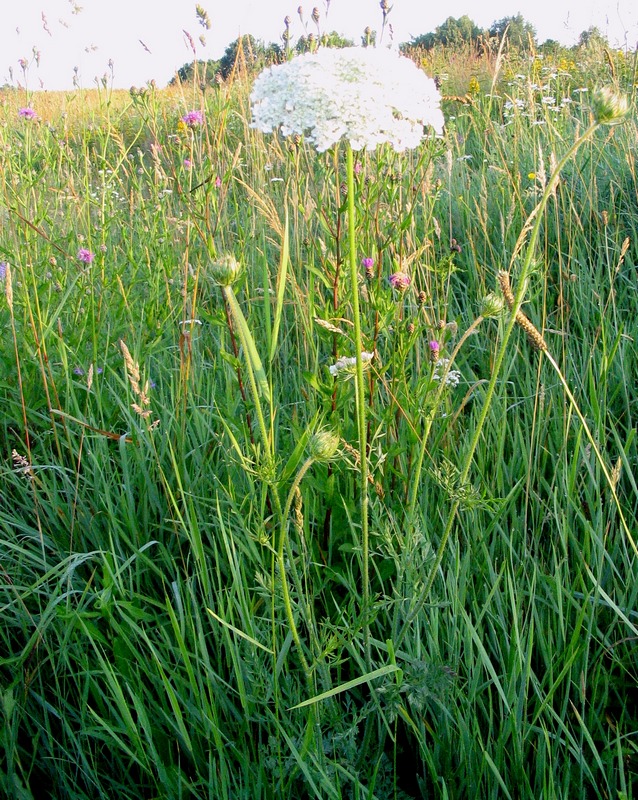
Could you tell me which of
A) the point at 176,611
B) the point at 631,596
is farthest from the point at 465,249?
the point at 176,611

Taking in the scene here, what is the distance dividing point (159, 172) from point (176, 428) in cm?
103

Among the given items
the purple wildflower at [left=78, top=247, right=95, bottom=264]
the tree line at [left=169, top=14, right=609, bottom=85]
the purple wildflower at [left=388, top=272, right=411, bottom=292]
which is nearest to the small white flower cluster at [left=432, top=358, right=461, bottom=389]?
the purple wildflower at [left=388, top=272, right=411, bottom=292]

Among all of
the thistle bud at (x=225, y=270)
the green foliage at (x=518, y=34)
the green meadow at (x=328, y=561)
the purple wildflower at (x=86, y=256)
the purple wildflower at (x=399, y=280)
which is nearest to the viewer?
the thistle bud at (x=225, y=270)

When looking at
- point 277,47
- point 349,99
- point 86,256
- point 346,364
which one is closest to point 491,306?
point 346,364

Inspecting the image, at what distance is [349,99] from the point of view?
2.48ft

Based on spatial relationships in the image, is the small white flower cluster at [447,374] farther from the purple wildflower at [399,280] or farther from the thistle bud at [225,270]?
the thistle bud at [225,270]

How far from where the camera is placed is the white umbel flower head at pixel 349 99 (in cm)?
75

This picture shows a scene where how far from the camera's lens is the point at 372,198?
1.28 m

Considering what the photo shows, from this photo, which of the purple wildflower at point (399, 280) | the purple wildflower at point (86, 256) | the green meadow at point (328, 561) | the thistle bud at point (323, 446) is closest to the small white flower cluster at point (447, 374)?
the green meadow at point (328, 561)

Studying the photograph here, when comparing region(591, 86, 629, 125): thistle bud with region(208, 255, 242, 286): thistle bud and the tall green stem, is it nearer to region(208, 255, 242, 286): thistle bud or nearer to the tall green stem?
the tall green stem

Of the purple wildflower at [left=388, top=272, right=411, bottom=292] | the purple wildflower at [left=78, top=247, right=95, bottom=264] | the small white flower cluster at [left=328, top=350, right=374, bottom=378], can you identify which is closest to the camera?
the small white flower cluster at [left=328, top=350, right=374, bottom=378]

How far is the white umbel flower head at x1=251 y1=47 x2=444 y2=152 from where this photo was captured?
2.48ft

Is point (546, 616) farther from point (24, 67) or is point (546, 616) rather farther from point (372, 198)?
point (24, 67)

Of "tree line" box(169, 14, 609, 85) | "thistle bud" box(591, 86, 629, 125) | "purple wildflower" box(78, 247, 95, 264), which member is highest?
"tree line" box(169, 14, 609, 85)
